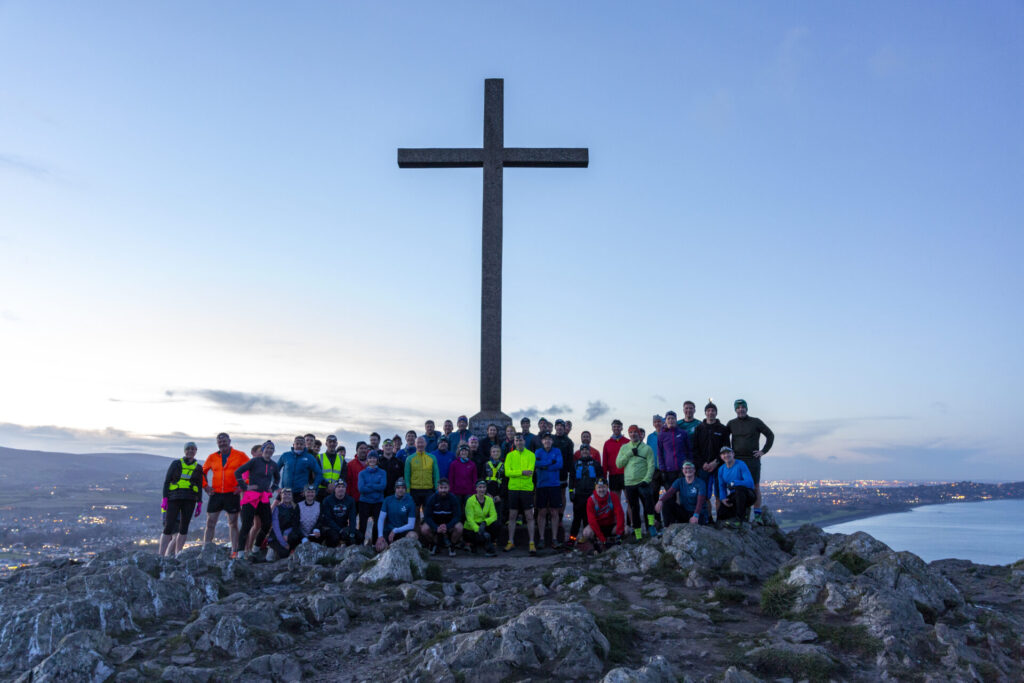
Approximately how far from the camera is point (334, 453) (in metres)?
12.6

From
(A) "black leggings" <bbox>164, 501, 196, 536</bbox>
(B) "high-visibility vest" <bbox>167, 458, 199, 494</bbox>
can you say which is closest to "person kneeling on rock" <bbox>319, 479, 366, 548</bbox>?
(B) "high-visibility vest" <bbox>167, 458, 199, 494</bbox>

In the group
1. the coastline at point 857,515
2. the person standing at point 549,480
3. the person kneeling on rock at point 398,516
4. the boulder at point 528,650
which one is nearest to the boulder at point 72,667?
the boulder at point 528,650

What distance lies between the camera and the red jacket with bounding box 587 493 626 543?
37.4ft

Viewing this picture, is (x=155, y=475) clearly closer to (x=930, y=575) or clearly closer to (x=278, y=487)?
(x=278, y=487)

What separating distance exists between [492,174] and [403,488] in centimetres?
799

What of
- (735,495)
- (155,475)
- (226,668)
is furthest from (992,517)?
(155,475)

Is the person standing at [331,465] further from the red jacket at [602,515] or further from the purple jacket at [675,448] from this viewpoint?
the purple jacket at [675,448]

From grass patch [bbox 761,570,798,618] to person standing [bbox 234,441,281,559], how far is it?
8800 mm

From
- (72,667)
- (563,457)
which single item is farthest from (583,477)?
(72,667)

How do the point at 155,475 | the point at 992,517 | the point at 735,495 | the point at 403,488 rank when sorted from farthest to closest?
the point at 155,475
the point at 992,517
the point at 403,488
the point at 735,495

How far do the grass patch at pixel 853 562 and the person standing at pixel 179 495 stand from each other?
423 inches

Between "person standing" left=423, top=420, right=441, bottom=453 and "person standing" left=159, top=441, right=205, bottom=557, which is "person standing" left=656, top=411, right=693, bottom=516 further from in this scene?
"person standing" left=159, top=441, right=205, bottom=557

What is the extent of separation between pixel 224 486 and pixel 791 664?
10.3m

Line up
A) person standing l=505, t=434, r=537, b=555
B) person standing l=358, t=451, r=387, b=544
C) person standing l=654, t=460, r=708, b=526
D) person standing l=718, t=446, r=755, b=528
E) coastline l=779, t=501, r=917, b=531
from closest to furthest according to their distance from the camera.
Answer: person standing l=718, t=446, r=755, b=528 → person standing l=654, t=460, r=708, b=526 → person standing l=505, t=434, r=537, b=555 → person standing l=358, t=451, r=387, b=544 → coastline l=779, t=501, r=917, b=531
